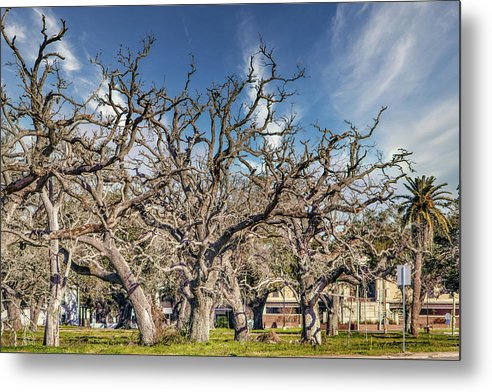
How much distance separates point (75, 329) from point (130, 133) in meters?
2.38

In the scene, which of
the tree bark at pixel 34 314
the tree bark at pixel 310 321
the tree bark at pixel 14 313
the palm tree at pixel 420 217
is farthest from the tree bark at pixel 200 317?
the palm tree at pixel 420 217

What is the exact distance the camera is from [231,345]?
28.9 feet

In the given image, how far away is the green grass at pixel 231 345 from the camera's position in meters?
8.19

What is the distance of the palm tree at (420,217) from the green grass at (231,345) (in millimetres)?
281

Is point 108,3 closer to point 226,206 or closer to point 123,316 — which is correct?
point 226,206

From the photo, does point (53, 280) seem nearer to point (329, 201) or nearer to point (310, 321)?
point (310, 321)

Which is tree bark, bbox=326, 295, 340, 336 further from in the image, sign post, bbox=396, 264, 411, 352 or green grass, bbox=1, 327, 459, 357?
sign post, bbox=396, 264, 411, 352

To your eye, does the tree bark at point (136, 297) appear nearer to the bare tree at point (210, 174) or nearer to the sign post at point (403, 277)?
the bare tree at point (210, 174)

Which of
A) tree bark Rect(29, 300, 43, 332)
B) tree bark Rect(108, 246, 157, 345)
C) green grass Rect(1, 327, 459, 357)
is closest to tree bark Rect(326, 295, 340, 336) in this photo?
green grass Rect(1, 327, 459, 357)

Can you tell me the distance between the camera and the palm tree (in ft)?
27.0

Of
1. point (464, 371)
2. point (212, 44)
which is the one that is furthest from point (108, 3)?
point (464, 371)

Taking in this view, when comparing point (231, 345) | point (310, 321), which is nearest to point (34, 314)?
point (231, 345)

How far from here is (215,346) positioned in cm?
880

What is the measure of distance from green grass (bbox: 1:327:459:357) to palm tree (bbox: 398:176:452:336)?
0.92 ft
